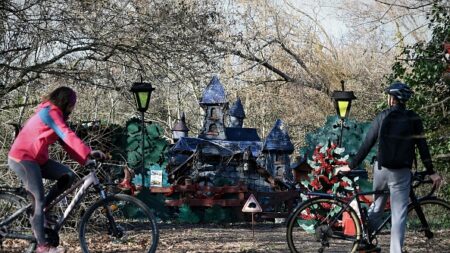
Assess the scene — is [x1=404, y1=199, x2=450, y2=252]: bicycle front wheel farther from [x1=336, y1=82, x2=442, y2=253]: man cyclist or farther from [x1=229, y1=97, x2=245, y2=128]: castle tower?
[x1=229, y1=97, x2=245, y2=128]: castle tower

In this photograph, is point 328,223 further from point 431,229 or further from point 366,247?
point 431,229

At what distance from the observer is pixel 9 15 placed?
996 centimetres

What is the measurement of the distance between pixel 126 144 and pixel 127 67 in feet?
21.5

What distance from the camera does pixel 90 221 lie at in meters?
6.52

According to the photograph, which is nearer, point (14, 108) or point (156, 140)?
point (14, 108)

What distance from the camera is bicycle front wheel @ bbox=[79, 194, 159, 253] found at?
617 centimetres

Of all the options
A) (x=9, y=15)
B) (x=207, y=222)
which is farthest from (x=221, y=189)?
(x=9, y=15)

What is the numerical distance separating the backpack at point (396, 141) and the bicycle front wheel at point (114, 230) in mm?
2114

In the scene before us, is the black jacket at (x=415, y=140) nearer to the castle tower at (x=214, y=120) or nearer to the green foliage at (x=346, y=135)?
the green foliage at (x=346, y=135)

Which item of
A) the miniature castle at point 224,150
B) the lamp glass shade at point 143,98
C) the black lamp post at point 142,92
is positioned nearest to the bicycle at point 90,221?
the black lamp post at point 142,92

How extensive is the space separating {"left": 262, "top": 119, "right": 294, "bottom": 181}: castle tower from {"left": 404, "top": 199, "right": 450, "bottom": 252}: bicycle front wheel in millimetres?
13564

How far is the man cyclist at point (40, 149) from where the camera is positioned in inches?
229

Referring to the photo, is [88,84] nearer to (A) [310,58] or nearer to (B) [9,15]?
(B) [9,15]

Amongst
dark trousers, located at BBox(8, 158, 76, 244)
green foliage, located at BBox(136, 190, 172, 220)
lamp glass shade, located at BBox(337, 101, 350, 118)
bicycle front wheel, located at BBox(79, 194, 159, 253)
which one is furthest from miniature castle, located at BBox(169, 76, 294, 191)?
dark trousers, located at BBox(8, 158, 76, 244)
